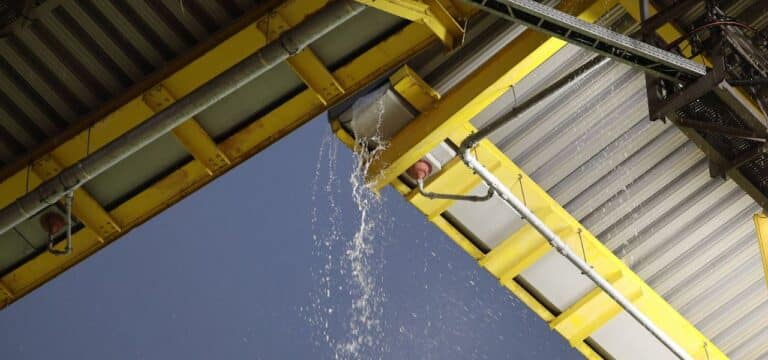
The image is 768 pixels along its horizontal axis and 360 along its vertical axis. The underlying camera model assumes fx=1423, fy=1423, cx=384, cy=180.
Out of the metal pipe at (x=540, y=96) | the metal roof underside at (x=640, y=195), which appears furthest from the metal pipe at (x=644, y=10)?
the metal roof underside at (x=640, y=195)

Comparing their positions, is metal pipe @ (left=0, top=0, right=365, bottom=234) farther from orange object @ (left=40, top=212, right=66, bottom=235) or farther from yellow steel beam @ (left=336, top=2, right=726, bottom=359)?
yellow steel beam @ (left=336, top=2, right=726, bottom=359)

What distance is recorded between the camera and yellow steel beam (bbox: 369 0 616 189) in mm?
12773

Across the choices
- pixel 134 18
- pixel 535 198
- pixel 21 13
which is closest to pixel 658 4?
pixel 535 198

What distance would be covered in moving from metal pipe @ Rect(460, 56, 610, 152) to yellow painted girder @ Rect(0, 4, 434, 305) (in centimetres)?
97

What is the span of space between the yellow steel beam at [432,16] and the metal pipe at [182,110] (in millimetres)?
304

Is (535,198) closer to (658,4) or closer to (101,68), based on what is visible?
(658,4)

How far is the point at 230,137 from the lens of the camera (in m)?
13.7

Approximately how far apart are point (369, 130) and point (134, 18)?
2508mm

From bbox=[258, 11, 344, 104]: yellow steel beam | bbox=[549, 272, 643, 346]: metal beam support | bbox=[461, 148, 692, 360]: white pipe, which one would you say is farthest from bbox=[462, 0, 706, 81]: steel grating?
bbox=[549, 272, 643, 346]: metal beam support

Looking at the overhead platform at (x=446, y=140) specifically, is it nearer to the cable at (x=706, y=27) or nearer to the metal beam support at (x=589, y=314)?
the metal beam support at (x=589, y=314)

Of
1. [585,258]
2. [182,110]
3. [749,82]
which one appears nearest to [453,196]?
[585,258]

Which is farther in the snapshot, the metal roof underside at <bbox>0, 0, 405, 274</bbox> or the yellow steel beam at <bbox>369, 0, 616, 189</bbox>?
the metal roof underside at <bbox>0, 0, 405, 274</bbox>

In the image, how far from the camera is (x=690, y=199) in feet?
48.2

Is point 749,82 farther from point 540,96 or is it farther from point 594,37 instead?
point 540,96
